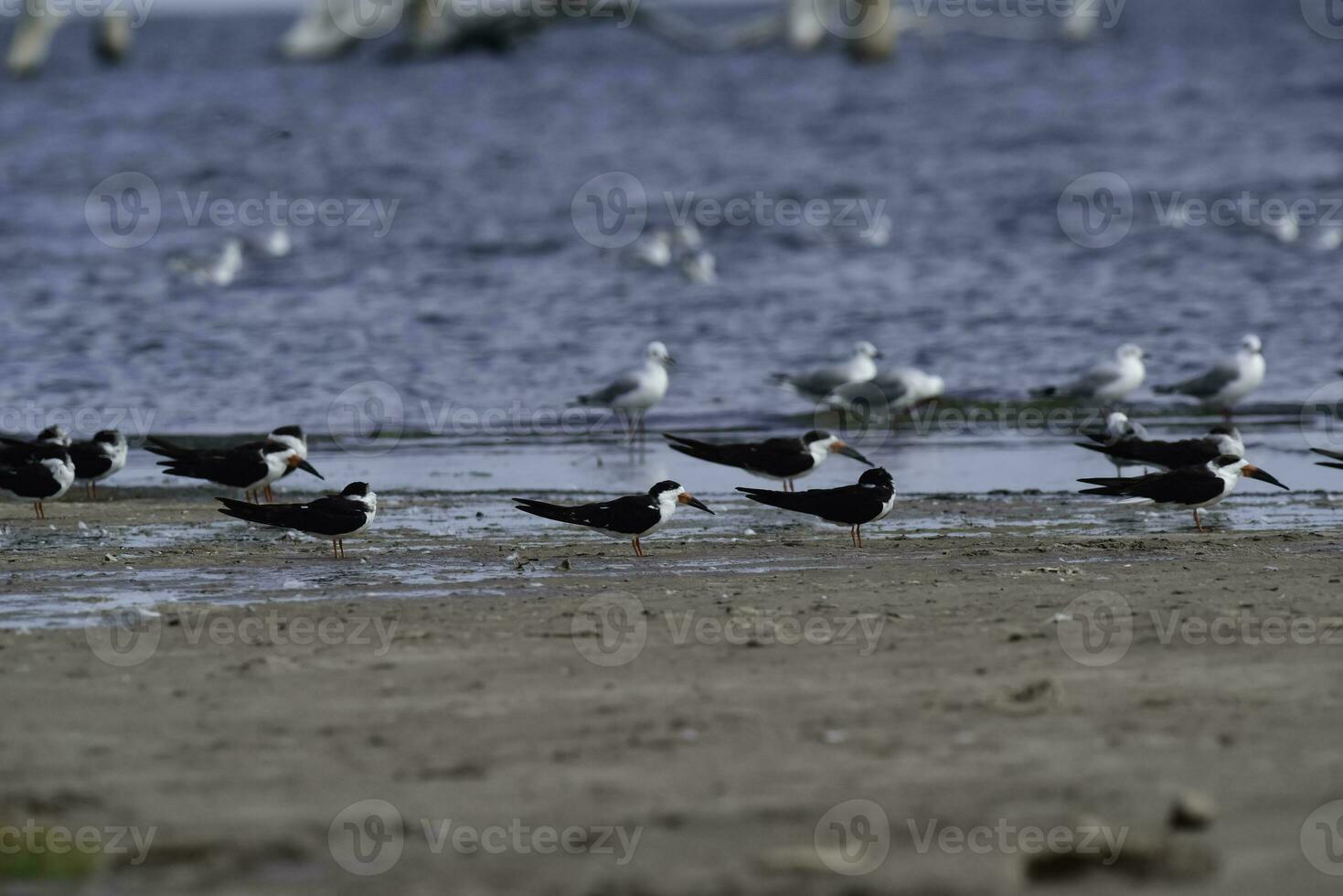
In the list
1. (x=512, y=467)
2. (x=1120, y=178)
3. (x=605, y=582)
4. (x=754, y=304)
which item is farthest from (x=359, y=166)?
(x=605, y=582)

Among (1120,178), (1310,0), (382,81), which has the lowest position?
(1120,178)

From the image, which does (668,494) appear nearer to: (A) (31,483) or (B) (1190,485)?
(B) (1190,485)

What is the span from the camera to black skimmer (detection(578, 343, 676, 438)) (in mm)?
14258

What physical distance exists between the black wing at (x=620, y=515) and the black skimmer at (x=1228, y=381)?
6.91 m

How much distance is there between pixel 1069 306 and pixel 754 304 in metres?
3.76

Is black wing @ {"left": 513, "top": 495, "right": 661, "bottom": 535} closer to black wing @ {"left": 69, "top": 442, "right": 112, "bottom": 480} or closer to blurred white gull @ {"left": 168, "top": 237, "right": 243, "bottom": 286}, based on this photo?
black wing @ {"left": 69, "top": 442, "right": 112, "bottom": 480}

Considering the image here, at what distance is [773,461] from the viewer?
11.4 metres

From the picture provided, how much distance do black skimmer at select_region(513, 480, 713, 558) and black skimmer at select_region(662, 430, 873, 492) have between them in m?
1.71

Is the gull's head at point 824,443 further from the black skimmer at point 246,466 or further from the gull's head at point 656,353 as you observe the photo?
the gull's head at point 656,353

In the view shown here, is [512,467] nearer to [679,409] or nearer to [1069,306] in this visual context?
[679,409]

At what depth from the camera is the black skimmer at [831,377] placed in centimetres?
1515

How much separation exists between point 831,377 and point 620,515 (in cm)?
621

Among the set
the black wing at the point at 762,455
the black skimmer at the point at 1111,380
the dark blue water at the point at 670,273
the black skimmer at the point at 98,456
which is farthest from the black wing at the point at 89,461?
the black skimmer at the point at 1111,380

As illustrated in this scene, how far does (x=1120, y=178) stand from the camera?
32.8 meters
